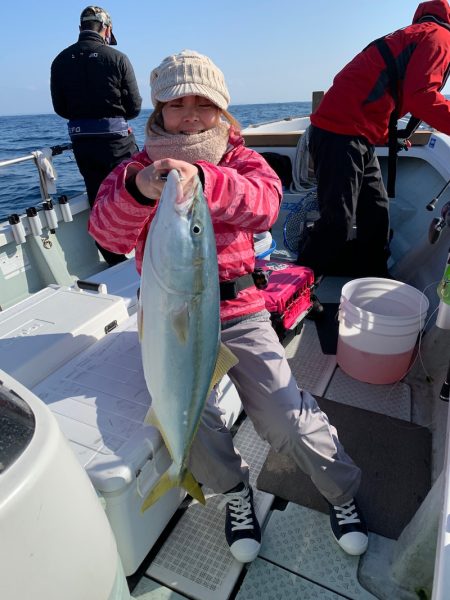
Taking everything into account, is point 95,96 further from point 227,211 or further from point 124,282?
point 227,211

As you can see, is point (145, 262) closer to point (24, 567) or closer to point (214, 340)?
point (214, 340)

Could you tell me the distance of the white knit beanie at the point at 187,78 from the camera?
169 centimetres

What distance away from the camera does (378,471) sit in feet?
7.83

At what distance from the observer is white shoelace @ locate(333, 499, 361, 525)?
2.00 meters

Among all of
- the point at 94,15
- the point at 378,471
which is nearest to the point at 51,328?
the point at 378,471

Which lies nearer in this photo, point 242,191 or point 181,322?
point 181,322

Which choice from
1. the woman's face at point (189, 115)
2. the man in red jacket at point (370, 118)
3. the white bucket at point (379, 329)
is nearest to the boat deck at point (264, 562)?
the white bucket at point (379, 329)

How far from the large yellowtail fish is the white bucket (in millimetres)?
1671

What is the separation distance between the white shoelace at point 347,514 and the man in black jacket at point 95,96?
12.1ft

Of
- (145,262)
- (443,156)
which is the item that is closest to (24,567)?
(145,262)

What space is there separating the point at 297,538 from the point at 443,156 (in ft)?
13.9

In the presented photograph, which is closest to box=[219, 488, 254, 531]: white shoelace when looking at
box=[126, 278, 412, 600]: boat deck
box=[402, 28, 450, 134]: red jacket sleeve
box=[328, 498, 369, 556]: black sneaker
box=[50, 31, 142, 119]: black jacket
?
box=[126, 278, 412, 600]: boat deck

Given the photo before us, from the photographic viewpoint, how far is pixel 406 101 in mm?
3414

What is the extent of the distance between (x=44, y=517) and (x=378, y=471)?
1.97 meters
